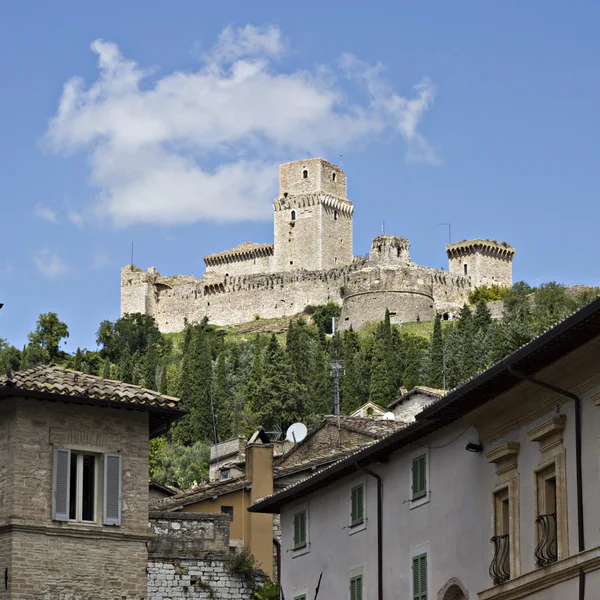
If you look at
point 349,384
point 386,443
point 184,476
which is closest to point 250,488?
point 386,443

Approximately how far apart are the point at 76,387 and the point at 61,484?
1828 mm

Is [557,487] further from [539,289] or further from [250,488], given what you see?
[539,289]

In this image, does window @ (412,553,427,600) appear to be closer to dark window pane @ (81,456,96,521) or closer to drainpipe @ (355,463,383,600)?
drainpipe @ (355,463,383,600)

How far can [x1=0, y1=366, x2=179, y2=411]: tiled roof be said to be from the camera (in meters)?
30.8

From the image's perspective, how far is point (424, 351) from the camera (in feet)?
427

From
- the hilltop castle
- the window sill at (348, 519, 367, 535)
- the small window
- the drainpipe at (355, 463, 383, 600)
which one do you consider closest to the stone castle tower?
the hilltop castle

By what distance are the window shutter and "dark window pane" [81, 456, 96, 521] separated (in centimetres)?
47

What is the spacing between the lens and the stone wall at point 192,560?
35.2 metres

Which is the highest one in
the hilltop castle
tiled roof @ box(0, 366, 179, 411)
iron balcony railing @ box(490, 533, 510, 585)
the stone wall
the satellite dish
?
the hilltop castle

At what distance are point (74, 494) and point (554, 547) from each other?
959cm

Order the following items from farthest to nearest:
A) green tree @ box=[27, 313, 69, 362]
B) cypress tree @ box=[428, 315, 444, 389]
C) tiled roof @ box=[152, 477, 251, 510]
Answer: green tree @ box=[27, 313, 69, 362] < cypress tree @ box=[428, 315, 444, 389] < tiled roof @ box=[152, 477, 251, 510]

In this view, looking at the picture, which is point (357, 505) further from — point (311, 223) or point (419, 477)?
point (311, 223)

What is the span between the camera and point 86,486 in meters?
31.5

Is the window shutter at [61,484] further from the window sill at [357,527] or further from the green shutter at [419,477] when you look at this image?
the window sill at [357,527]
